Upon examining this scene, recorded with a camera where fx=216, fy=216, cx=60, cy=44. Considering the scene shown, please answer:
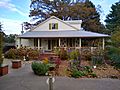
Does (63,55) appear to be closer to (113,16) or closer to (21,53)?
(21,53)

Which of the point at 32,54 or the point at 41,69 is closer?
the point at 41,69

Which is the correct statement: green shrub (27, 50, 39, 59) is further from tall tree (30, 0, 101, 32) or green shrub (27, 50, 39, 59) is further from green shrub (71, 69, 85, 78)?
tall tree (30, 0, 101, 32)

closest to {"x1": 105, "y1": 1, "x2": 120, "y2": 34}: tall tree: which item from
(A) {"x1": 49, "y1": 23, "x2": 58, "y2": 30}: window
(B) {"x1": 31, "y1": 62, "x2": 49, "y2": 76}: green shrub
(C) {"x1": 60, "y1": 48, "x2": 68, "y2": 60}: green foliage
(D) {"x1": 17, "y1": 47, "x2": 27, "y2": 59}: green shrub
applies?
(A) {"x1": 49, "y1": 23, "x2": 58, "y2": 30}: window

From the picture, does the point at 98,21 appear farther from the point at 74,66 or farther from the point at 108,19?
the point at 74,66

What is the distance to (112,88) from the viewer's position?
10570mm

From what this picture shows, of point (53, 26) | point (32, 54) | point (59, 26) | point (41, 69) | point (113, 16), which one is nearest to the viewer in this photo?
point (41, 69)

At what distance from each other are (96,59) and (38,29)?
2108 centimetres

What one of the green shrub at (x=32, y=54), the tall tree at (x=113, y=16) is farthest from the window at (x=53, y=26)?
the tall tree at (x=113, y=16)

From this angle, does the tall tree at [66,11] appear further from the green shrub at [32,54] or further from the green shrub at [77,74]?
the green shrub at [77,74]

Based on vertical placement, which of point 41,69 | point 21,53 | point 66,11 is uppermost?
point 66,11

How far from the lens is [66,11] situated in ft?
167

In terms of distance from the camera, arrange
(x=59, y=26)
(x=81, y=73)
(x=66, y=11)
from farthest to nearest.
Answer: (x=66, y=11) < (x=59, y=26) < (x=81, y=73)

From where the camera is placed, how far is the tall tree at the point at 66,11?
1989 inches

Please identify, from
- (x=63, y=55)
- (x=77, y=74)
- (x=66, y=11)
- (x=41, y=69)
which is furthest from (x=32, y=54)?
(x=66, y=11)
